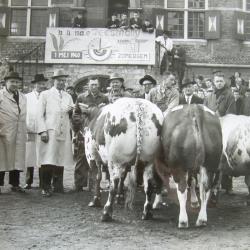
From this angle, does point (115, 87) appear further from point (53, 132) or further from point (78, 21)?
point (78, 21)

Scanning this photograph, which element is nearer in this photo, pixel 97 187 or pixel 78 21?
pixel 97 187

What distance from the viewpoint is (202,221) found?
5.60m

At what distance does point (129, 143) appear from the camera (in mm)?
5742

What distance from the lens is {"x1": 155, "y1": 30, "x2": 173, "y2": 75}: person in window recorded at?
17.8m

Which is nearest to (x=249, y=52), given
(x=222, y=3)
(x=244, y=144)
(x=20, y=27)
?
(x=222, y=3)

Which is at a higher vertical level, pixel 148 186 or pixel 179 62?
pixel 179 62

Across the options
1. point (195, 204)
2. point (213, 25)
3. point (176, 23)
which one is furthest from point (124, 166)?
point (176, 23)

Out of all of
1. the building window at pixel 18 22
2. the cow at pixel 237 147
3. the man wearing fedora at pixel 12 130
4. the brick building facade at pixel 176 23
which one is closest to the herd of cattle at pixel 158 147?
the cow at pixel 237 147

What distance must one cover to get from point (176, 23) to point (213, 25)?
5.26 ft

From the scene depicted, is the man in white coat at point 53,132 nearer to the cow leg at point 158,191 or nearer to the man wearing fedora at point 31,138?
the man wearing fedora at point 31,138

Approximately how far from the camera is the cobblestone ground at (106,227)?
482cm

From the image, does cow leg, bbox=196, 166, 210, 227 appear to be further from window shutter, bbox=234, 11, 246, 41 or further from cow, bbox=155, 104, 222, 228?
window shutter, bbox=234, 11, 246, 41

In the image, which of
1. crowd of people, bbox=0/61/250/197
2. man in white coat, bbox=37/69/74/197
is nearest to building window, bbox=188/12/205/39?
crowd of people, bbox=0/61/250/197

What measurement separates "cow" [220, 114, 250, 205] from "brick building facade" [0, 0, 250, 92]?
12.2 metres
